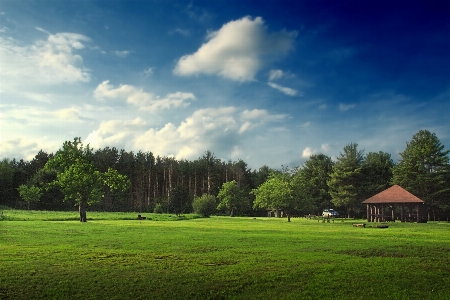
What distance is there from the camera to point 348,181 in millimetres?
88125

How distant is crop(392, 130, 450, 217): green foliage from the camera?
237 feet

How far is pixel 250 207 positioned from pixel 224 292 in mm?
87910

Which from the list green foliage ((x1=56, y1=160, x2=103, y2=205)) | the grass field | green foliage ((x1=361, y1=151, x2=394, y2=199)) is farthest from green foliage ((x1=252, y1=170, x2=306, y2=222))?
the grass field

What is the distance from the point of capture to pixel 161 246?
20.8 meters

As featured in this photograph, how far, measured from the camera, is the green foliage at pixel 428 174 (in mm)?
72188

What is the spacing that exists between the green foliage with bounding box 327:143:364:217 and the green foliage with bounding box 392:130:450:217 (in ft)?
34.6

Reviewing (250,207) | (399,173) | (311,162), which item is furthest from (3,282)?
(311,162)

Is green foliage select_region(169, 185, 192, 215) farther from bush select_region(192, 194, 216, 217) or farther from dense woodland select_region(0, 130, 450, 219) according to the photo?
bush select_region(192, 194, 216, 217)

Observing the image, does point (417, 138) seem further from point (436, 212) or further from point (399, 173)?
point (436, 212)

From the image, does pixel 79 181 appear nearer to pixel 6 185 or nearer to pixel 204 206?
pixel 204 206

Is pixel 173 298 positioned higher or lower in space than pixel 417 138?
lower

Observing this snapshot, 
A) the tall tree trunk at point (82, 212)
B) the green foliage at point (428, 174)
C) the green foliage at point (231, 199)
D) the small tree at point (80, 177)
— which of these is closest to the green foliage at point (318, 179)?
the green foliage at point (231, 199)

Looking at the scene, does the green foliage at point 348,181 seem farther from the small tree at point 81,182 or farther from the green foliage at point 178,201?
the small tree at point 81,182

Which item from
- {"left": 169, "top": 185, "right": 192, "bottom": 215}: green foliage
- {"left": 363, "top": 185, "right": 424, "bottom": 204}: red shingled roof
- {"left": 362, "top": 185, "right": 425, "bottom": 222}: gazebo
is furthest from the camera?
{"left": 169, "top": 185, "right": 192, "bottom": 215}: green foliage
